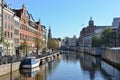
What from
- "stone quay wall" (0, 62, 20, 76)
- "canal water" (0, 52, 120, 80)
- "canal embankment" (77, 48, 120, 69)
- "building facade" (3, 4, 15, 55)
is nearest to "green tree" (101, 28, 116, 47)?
"canal embankment" (77, 48, 120, 69)

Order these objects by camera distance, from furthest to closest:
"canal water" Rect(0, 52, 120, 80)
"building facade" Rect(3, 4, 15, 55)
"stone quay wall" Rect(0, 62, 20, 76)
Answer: "building facade" Rect(3, 4, 15, 55) < "canal water" Rect(0, 52, 120, 80) < "stone quay wall" Rect(0, 62, 20, 76)

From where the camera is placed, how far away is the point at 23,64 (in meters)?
60.2

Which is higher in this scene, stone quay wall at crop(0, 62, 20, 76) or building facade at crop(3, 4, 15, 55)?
building facade at crop(3, 4, 15, 55)

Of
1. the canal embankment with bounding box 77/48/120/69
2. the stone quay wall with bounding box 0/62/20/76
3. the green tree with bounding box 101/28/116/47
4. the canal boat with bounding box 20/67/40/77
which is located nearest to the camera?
the stone quay wall with bounding box 0/62/20/76

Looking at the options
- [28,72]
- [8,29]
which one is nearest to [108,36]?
[8,29]

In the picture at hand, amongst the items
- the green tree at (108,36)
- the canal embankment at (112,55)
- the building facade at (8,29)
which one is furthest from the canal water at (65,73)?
the green tree at (108,36)

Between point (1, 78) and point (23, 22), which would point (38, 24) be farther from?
point (1, 78)

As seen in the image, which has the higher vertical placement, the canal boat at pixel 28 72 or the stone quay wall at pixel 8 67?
the stone quay wall at pixel 8 67

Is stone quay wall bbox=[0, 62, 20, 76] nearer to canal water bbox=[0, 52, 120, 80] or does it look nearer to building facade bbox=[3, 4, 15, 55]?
canal water bbox=[0, 52, 120, 80]

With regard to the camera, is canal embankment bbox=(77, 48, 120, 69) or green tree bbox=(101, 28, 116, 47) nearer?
canal embankment bbox=(77, 48, 120, 69)

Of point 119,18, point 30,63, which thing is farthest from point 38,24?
point 30,63

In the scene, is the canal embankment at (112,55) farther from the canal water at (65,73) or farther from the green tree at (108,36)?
the green tree at (108,36)

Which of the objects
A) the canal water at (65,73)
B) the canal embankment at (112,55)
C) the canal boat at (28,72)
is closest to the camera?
the canal water at (65,73)

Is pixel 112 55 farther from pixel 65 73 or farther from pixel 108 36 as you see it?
pixel 108 36
